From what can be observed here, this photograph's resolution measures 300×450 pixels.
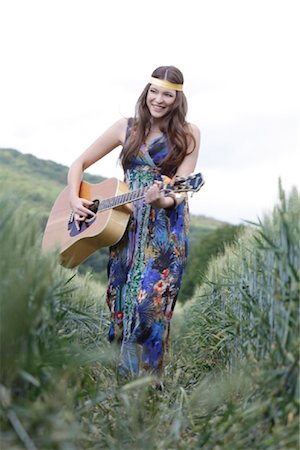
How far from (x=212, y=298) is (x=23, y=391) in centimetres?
347

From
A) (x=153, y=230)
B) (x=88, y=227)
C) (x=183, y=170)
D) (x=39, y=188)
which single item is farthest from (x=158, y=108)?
(x=39, y=188)

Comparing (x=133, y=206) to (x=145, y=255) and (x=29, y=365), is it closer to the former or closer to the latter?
(x=145, y=255)

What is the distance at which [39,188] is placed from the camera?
847 cm

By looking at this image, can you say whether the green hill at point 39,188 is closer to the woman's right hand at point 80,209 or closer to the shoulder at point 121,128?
the woman's right hand at point 80,209

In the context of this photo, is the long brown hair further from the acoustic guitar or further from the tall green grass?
the tall green grass

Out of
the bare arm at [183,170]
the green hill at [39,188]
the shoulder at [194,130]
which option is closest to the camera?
the green hill at [39,188]

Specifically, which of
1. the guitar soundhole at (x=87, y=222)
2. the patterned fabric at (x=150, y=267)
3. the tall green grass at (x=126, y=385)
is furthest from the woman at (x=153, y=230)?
the tall green grass at (x=126, y=385)

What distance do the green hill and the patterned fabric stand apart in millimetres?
480

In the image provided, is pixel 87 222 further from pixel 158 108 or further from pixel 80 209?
pixel 158 108

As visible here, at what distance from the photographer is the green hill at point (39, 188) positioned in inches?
125

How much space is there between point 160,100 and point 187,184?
51 cm

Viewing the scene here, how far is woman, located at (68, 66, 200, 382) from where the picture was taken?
4.29 m

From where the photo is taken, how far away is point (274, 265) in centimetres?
311

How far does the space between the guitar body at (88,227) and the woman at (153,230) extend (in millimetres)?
93
